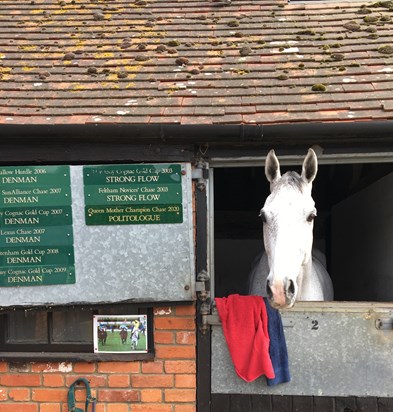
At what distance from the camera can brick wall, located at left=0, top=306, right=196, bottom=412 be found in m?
3.99

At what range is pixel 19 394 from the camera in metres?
4.08

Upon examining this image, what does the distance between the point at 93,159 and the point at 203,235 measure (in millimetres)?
1115

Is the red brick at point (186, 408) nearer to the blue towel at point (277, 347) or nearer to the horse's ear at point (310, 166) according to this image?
the blue towel at point (277, 347)

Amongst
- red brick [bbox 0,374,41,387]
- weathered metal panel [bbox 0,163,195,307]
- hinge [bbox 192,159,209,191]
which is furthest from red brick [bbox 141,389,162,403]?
hinge [bbox 192,159,209,191]

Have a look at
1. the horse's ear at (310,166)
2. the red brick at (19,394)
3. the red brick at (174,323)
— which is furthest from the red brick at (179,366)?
the horse's ear at (310,166)

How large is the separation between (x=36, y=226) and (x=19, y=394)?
58.2 inches

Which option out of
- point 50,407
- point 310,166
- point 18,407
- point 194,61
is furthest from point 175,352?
point 194,61

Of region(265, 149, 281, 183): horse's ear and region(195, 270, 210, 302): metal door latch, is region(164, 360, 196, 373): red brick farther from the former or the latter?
region(265, 149, 281, 183): horse's ear

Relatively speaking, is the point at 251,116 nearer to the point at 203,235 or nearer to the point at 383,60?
the point at 203,235

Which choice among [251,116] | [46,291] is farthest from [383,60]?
[46,291]

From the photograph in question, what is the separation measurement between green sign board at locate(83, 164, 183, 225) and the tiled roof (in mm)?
421

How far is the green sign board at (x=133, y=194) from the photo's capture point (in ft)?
12.7

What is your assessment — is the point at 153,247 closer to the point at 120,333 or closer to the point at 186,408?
the point at 120,333

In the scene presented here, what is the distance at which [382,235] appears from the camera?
200 inches
